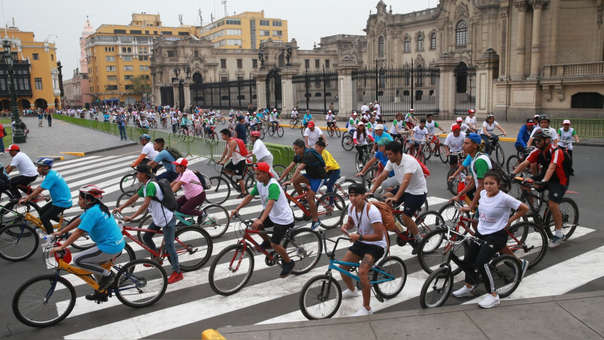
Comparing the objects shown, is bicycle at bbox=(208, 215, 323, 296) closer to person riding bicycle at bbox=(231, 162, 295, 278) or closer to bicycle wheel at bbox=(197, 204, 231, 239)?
person riding bicycle at bbox=(231, 162, 295, 278)

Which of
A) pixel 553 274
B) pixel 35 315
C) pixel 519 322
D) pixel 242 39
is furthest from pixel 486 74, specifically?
pixel 242 39

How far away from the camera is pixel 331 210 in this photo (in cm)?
1020

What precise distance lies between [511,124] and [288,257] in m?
25.4

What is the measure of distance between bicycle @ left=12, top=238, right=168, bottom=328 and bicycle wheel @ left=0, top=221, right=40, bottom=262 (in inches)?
99.0

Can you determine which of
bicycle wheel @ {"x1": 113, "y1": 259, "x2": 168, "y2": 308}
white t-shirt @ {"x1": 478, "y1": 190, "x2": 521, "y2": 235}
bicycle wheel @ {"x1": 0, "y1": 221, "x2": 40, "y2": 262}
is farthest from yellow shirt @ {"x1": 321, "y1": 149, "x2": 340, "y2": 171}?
bicycle wheel @ {"x1": 0, "y1": 221, "x2": 40, "y2": 262}

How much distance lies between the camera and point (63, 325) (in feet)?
20.0

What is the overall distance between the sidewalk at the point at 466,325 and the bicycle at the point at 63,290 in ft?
5.18

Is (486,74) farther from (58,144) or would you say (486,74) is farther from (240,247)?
(240,247)

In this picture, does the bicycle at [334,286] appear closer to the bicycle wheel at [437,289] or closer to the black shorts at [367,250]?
the black shorts at [367,250]

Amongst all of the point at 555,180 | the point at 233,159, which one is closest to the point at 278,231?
the point at 555,180

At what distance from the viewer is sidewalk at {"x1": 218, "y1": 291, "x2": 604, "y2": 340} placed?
5.18 meters

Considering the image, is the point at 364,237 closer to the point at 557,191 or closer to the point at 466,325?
the point at 466,325

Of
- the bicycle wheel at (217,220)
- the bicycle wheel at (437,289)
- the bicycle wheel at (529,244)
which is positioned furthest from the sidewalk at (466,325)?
the bicycle wheel at (217,220)

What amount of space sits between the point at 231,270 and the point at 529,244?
191 inches
